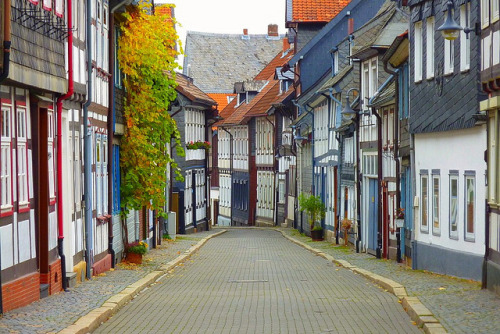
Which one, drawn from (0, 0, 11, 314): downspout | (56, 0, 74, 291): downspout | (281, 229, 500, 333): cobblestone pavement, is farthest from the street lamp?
(0, 0, 11, 314): downspout

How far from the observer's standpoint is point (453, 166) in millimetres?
21625

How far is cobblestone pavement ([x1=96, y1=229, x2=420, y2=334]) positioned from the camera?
542 inches

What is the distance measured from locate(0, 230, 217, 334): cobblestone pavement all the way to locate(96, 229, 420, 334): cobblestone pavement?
480mm

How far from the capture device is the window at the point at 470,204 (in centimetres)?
2003

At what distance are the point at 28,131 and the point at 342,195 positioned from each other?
24.2 metres

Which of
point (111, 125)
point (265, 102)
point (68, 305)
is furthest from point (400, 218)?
point (265, 102)

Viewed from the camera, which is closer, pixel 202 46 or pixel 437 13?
pixel 437 13

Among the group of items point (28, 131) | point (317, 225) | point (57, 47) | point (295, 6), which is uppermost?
point (295, 6)

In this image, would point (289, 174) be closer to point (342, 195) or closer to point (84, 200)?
point (342, 195)

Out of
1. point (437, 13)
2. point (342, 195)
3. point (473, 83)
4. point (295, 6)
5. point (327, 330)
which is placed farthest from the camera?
point (295, 6)

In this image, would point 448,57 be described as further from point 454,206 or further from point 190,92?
point 190,92

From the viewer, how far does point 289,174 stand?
194ft

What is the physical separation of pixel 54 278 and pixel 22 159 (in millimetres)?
2565

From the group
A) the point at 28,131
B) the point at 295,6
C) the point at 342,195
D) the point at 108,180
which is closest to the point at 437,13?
the point at 108,180
